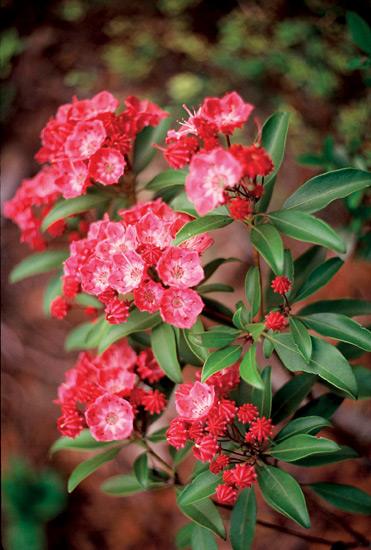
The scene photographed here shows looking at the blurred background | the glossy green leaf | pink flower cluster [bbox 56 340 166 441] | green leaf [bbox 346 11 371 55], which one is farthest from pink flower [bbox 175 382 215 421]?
green leaf [bbox 346 11 371 55]

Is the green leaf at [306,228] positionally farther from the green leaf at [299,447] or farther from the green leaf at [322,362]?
the green leaf at [299,447]

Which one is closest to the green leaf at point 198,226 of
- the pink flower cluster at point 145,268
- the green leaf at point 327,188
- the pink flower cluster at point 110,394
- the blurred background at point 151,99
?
the pink flower cluster at point 145,268

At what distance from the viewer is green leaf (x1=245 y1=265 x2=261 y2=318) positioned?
111cm

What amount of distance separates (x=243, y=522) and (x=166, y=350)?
0.47m

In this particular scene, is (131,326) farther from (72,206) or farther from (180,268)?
(72,206)

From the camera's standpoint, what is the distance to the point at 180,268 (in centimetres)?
104

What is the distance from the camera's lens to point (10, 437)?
2.21 meters

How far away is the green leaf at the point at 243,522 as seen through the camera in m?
1.17

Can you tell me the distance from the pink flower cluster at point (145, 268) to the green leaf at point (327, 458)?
1.71 feet

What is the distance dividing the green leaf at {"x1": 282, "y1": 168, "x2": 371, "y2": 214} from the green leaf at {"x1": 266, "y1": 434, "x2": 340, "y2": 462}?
478 millimetres

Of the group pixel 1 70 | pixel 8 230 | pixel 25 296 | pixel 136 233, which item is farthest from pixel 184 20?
pixel 136 233

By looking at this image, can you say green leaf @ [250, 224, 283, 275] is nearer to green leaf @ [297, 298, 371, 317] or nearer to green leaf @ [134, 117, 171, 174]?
green leaf @ [297, 298, 371, 317]

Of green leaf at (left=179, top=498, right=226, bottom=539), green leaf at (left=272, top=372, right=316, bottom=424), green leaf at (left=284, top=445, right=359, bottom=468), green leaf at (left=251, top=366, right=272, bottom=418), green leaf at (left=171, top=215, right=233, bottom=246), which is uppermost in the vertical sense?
green leaf at (left=171, top=215, right=233, bottom=246)

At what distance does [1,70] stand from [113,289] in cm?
266
